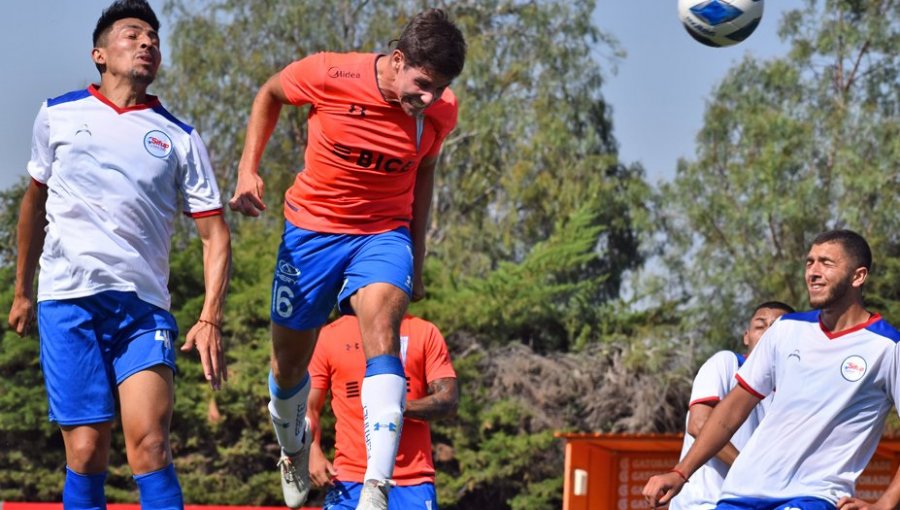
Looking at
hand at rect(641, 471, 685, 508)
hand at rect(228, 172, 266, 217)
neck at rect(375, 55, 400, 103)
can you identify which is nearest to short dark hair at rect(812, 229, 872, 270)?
hand at rect(641, 471, 685, 508)

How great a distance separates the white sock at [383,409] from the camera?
599cm

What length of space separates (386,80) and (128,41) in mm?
1187

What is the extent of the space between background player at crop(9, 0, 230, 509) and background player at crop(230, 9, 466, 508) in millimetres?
348

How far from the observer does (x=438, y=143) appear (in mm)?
7027

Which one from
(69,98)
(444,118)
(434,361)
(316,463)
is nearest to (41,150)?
(69,98)

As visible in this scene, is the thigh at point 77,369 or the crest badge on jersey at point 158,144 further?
the crest badge on jersey at point 158,144

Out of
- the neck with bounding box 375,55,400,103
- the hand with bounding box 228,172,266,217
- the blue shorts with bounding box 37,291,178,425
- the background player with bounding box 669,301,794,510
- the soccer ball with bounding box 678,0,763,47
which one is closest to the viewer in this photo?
the blue shorts with bounding box 37,291,178,425

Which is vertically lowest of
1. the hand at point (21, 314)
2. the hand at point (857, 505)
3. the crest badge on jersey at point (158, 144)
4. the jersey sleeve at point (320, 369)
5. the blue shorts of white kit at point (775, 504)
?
the blue shorts of white kit at point (775, 504)

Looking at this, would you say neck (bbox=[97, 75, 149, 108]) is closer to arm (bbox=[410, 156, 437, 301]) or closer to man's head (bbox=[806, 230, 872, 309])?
arm (bbox=[410, 156, 437, 301])

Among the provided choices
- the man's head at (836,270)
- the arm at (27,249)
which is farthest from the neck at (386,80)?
the man's head at (836,270)

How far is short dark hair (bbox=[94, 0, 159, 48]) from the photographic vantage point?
654 centimetres

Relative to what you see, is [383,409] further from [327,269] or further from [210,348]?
[327,269]

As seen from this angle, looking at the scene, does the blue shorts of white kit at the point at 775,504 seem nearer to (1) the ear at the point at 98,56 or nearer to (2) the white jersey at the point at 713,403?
(2) the white jersey at the point at 713,403

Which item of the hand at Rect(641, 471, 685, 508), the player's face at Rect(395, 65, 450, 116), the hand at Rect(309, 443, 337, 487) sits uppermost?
the player's face at Rect(395, 65, 450, 116)
